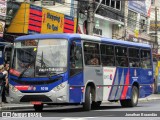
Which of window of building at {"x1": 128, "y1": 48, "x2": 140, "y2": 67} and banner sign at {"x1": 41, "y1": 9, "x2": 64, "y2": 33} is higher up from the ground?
banner sign at {"x1": 41, "y1": 9, "x2": 64, "y2": 33}

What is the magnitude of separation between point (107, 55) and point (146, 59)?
4548mm

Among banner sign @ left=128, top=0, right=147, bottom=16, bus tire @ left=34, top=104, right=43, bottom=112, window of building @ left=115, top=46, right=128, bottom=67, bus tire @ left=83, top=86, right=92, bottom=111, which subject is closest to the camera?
bus tire @ left=83, top=86, right=92, bottom=111

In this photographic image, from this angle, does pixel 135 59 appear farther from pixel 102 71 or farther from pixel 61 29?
pixel 61 29

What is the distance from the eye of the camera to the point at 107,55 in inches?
783

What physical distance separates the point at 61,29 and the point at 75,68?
13537 mm

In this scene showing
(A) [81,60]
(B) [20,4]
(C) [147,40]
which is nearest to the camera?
(A) [81,60]

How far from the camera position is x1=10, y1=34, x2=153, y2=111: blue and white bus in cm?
1684

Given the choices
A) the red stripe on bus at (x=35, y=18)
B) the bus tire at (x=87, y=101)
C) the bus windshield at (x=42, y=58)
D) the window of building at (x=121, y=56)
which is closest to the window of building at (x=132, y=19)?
the red stripe on bus at (x=35, y=18)

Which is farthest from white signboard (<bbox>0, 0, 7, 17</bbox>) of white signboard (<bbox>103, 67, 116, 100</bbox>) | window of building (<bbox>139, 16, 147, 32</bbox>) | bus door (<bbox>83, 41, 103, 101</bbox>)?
window of building (<bbox>139, 16, 147, 32</bbox>)

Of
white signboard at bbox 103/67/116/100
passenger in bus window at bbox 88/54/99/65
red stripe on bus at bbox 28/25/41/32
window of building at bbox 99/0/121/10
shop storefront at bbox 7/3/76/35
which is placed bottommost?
white signboard at bbox 103/67/116/100

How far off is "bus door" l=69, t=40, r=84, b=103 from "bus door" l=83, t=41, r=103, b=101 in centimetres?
40

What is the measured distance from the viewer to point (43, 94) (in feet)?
55.0

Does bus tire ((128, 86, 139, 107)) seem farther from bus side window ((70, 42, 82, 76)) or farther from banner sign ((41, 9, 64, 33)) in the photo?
banner sign ((41, 9, 64, 33))

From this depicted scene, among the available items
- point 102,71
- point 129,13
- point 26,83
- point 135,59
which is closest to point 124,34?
point 129,13
